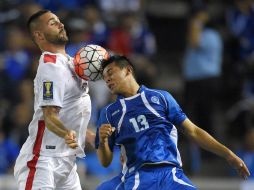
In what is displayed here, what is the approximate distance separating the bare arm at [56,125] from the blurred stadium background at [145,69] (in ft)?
12.1

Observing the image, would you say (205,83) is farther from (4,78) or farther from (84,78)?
(84,78)

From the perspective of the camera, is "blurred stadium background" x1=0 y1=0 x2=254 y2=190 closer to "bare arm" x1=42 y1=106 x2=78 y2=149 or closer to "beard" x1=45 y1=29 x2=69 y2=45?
"beard" x1=45 y1=29 x2=69 y2=45

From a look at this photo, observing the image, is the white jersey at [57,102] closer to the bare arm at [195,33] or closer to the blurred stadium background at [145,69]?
the blurred stadium background at [145,69]

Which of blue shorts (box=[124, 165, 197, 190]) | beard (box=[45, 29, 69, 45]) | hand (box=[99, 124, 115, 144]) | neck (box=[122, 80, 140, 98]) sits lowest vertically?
blue shorts (box=[124, 165, 197, 190])

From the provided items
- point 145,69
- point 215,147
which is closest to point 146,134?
point 215,147

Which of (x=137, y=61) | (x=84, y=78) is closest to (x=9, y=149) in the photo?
(x=137, y=61)

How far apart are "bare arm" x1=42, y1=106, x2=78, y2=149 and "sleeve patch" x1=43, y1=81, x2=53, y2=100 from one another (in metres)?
0.08

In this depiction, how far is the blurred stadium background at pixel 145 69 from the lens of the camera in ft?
37.8

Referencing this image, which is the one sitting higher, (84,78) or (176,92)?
(84,78)

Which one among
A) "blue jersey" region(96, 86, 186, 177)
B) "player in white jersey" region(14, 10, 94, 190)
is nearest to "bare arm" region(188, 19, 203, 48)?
"player in white jersey" region(14, 10, 94, 190)

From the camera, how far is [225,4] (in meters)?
14.5

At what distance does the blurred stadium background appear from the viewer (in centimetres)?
1151

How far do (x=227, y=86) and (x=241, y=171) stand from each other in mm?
6758

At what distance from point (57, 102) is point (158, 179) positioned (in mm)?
1068
